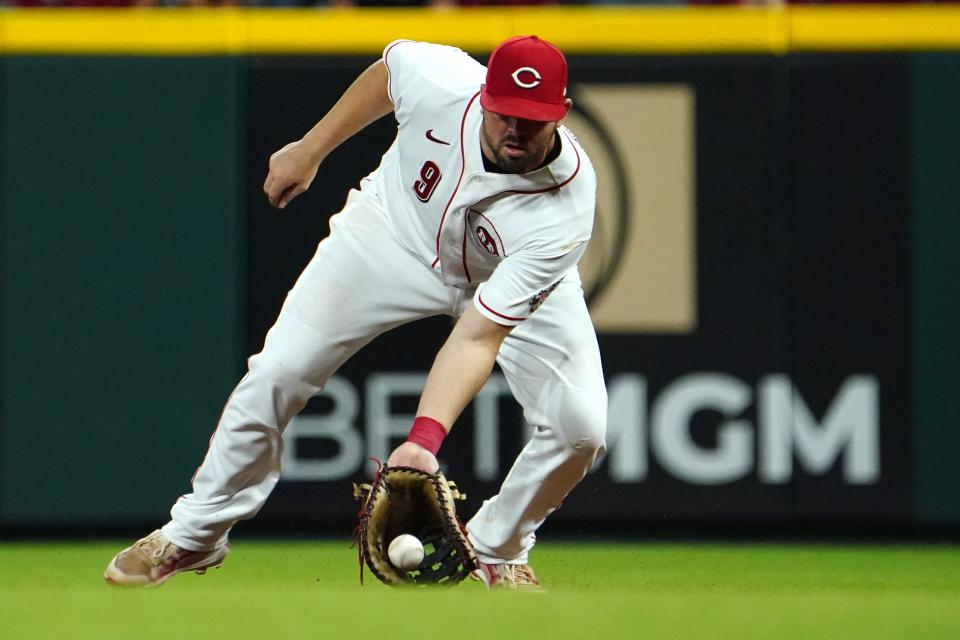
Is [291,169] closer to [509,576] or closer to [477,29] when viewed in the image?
[509,576]

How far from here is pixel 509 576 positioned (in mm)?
4816

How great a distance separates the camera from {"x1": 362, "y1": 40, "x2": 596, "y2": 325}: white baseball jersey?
4.21 m

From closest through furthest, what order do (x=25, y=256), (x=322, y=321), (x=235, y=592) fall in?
(x=235, y=592) → (x=322, y=321) → (x=25, y=256)

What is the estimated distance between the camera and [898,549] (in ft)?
20.3

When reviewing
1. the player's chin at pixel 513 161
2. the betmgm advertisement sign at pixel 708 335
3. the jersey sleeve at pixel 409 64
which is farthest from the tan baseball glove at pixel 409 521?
the betmgm advertisement sign at pixel 708 335

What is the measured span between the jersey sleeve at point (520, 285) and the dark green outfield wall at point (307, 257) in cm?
202

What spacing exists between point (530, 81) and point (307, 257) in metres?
2.40

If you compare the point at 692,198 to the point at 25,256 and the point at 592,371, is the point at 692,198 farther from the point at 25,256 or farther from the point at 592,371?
the point at 25,256

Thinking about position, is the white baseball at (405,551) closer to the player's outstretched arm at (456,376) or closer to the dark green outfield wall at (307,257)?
the player's outstretched arm at (456,376)

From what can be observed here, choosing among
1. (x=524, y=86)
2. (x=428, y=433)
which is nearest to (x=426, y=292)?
(x=524, y=86)

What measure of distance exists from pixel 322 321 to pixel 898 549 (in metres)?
2.71

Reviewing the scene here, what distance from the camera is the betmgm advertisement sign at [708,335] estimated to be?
6203 mm

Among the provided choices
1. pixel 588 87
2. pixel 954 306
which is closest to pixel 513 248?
pixel 588 87

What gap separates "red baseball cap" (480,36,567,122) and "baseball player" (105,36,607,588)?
21cm
